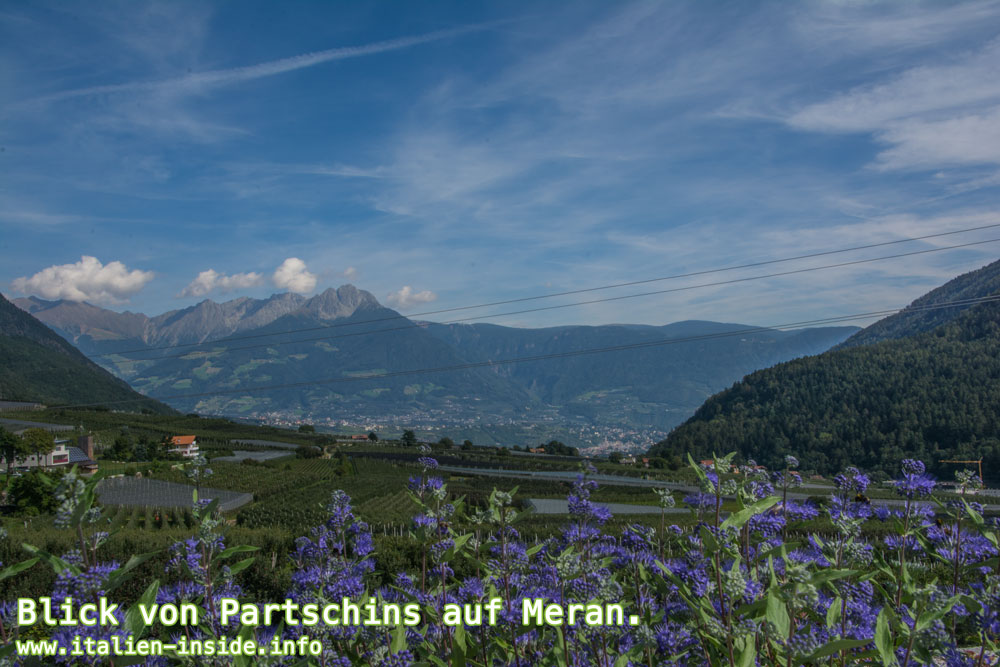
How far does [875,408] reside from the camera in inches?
5340

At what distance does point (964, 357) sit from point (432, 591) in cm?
18381

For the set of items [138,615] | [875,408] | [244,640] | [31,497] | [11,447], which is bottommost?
[875,408]

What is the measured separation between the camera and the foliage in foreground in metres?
2.43

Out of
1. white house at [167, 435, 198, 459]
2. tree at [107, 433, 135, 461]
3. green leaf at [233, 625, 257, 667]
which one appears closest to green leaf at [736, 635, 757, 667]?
green leaf at [233, 625, 257, 667]

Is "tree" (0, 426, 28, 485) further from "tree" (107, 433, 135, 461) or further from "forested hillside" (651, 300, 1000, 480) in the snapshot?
"forested hillside" (651, 300, 1000, 480)

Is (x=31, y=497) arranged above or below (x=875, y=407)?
above

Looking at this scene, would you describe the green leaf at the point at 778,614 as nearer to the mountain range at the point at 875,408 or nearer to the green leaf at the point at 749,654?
the green leaf at the point at 749,654

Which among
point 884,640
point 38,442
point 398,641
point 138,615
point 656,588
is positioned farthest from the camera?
point 38,442

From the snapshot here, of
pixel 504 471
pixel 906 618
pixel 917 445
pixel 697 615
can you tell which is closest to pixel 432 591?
pixel 697 615

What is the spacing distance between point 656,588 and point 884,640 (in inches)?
53.0

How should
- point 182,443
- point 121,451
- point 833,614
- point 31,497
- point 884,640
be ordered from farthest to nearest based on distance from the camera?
point 182,443 → point 121,451 → point 31,497 → point 833,614 → point 884,640

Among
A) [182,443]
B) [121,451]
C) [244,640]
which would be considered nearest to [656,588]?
[244,640]

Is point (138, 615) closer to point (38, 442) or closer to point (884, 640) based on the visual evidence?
point (884, 640)

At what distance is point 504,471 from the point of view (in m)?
78.7
